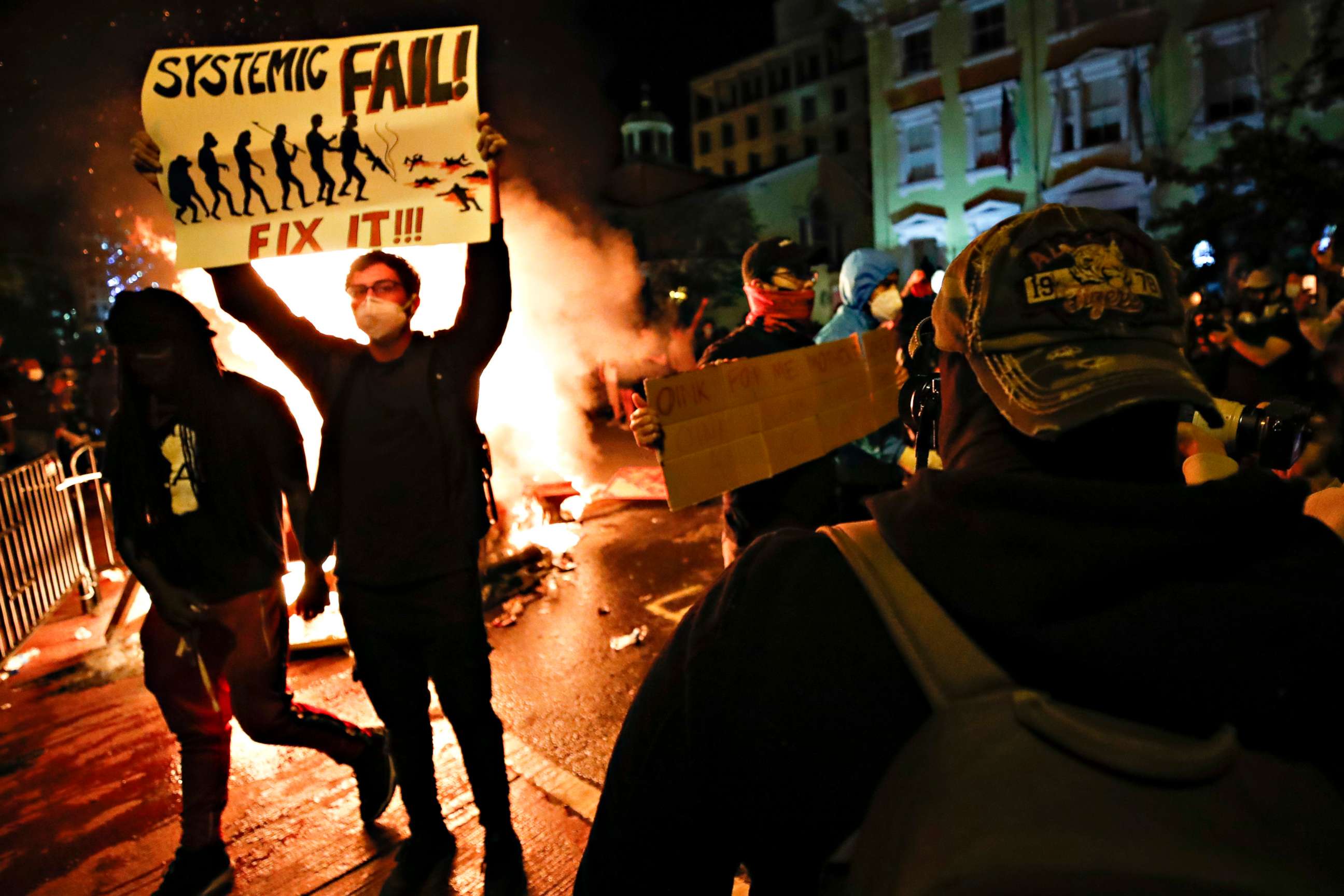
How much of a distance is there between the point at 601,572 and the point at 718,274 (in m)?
23.7

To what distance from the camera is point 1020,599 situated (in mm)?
865

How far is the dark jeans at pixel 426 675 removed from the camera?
269 cm

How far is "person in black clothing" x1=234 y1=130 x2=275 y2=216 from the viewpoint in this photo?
9.16 feet

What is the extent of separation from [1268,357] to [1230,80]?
1984 centimetres

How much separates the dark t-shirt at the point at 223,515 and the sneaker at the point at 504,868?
1.31 meters

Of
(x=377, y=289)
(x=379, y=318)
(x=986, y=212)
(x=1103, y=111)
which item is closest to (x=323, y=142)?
(x=377, y=289)

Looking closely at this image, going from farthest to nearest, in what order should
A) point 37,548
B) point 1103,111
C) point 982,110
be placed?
point 982,110 < point 1103,111 < point 37,548

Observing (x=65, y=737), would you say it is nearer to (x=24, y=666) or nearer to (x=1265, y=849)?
(x=24, y=666)

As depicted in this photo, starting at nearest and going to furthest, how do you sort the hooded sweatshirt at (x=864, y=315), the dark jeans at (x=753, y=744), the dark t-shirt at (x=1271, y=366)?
the dark jeans at (x=753, y=744), the hooded sweatshirt at (x=864, y=315), the dark t-shirt at (x=1271, y=366)

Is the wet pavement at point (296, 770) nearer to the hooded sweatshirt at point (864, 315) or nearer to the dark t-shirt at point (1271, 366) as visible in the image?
the hooded sweatshirt at point (864, 315)

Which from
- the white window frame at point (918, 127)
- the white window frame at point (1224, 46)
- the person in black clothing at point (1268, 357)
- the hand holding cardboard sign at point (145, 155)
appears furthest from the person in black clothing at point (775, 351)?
the white window frame at point (918, 127)

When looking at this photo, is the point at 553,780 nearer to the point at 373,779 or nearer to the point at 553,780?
the point at 553,780

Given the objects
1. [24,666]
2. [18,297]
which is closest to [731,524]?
[24,666]

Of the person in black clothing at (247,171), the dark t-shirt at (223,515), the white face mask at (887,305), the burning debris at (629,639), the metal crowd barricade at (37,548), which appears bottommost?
the burning debris at (629,639)
